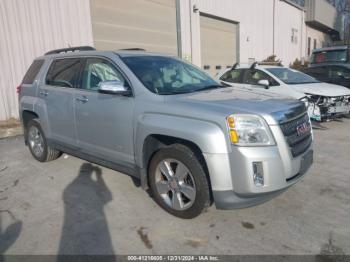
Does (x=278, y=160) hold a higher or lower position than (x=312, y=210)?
higher

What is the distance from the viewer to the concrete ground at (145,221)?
2.95 metres

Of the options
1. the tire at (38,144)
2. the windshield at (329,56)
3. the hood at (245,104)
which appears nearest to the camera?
the hood at (245,104)

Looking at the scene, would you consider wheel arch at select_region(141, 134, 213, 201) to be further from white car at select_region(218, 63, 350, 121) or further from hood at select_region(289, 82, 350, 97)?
hood at select_region(289, 82, 350, 97)

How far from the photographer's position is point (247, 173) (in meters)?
2.88

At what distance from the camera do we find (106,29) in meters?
10.6

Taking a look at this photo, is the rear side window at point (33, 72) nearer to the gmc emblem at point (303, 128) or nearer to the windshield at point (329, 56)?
the gmc emblem at point (303, 128)

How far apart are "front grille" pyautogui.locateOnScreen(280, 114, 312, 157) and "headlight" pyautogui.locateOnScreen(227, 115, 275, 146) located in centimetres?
22

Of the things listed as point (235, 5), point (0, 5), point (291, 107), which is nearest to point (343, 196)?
point (291, 107)

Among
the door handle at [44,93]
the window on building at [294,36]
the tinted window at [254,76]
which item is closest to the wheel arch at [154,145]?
the door handle at [44,93]

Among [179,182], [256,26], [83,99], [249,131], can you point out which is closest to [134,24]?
[83,99]

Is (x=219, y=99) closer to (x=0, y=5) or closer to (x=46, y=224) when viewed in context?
(x=46, y=224)

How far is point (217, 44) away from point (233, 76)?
8101 millimetres

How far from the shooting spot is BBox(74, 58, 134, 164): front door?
376cm

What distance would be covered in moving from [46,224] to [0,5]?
707cm
